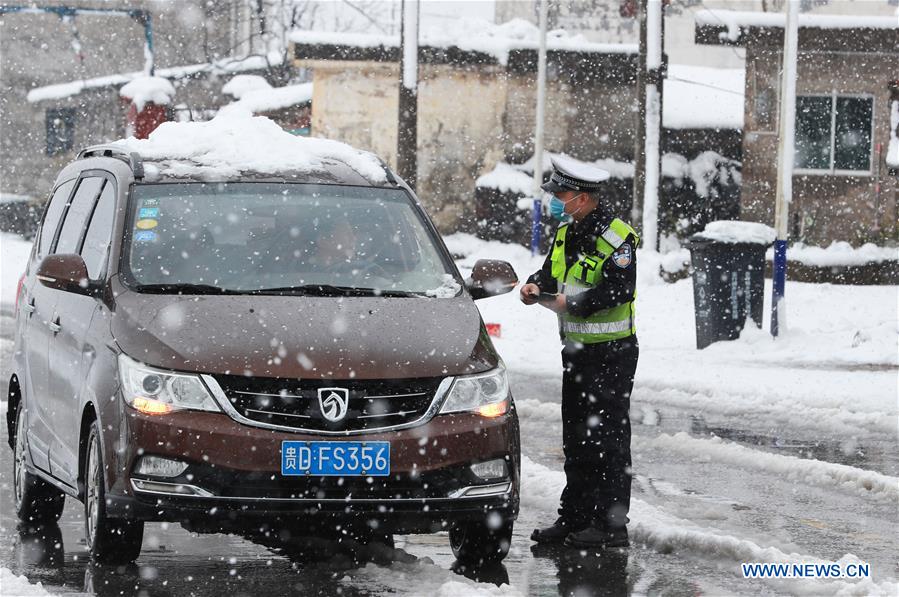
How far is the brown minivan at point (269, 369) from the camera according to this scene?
20.0ft

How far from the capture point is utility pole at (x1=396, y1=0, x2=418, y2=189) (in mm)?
27734

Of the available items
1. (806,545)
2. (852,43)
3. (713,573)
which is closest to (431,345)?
(713,573)

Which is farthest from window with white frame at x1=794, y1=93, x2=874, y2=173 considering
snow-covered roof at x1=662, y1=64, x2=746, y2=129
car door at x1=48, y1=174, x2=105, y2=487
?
car door at x1=48, y1=174, x2=105, y2=487

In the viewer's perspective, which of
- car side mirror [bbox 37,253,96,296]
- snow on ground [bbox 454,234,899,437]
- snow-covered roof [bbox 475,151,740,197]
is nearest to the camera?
car side mirror [bbox 37,253,96,296]

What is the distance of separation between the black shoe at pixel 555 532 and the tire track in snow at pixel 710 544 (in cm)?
31

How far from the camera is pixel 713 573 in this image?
266 inches

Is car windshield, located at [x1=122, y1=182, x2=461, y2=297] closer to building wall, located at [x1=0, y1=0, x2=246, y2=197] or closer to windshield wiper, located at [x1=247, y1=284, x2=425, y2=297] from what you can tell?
windshield wiper, located at [x1=247, y1=284, x2=425, y2=297]

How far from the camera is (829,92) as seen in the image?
2977 cm

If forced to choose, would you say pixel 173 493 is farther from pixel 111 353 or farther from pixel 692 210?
pixel 692 210

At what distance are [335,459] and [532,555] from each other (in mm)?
1451

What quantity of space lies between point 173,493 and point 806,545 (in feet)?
9.80

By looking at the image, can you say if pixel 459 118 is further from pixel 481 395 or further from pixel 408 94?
pixel 481 395

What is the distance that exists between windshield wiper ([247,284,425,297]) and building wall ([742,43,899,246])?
76.8 ft

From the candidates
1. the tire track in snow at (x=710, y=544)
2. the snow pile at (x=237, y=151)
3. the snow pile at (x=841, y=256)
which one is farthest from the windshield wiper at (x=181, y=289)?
the snow pile at (x=841, y=256)
